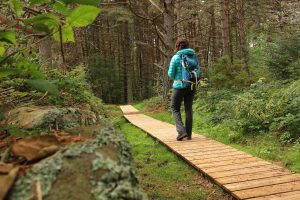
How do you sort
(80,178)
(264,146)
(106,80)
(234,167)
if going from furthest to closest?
(106,80) → (264,146) → (234,167) → (80,178)

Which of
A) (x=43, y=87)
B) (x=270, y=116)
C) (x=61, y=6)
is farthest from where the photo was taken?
(x=270, y=116)

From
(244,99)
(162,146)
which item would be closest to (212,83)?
(244,99)

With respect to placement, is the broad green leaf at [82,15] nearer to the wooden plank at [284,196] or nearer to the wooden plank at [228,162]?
the wooden plank at [284,196]

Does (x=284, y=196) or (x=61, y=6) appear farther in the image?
(x=284, y=196)

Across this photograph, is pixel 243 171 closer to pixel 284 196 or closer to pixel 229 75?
pixel 284 196

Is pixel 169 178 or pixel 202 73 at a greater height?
pixel 202 73

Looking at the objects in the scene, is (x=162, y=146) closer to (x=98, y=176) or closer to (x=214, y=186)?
(x=214, y=186)

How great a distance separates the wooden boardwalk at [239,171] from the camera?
4383mm

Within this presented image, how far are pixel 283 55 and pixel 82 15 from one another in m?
13.1

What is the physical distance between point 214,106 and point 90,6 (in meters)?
10.8

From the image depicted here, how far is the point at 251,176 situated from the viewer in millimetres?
5051

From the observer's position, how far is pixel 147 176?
5.73 meters

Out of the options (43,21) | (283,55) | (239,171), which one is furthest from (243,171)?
(283,55)

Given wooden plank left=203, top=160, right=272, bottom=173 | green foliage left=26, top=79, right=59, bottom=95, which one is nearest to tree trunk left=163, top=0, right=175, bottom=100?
wooden plank left=203, top=160, right=272, bottom=173
